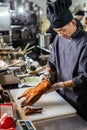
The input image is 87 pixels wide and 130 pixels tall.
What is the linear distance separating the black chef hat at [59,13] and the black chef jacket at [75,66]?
18 cm

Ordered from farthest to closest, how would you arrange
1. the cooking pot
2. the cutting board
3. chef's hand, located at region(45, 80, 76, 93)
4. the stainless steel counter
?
the cooking pot → chef's hand, located at region(45, 80, 76, 93) → the cutting board → the stainless steel counter

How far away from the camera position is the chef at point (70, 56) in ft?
6.10

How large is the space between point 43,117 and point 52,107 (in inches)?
7.8

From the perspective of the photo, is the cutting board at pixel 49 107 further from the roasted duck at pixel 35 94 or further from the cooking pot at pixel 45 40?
the cooking pot at pixel 45 40

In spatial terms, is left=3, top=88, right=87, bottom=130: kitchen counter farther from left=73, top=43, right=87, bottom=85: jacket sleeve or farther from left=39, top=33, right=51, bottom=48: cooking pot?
left=39, top=33, right=51, bottom=48: cooking pot

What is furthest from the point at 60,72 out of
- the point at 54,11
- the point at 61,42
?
the point at 54,11

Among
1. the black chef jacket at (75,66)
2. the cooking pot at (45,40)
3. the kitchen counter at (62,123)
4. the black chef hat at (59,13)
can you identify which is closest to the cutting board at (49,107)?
the kitchen counter at (62,123)

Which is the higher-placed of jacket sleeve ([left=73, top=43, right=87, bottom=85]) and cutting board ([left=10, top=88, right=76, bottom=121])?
jacket sleeve ([left=73, top=43, right=87, bottom=85])

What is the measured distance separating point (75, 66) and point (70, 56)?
0.13 metres

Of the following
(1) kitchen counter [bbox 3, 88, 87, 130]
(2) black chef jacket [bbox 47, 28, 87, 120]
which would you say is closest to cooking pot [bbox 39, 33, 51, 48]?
(2) black chef jacket [bbox 47, 28, 87, 120]

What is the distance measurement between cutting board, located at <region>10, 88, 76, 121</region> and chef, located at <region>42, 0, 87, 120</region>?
125 mm

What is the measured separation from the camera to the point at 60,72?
222 centimetres

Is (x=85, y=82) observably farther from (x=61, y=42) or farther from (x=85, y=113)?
(x=61, y=42)

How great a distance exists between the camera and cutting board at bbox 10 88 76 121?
5.34 feet
